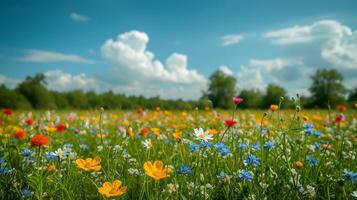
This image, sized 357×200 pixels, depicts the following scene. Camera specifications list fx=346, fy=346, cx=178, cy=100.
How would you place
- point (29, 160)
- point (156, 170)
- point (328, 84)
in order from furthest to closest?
point (328, 84)
point (29, 160)
point (156, 170)

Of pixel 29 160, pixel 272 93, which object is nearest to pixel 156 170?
pixel 29 160

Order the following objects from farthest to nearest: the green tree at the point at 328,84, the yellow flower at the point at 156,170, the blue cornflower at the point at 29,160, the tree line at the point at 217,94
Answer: the green tree at the point at 328,84 → the tree line at the point at 217,94 → the blue cornflower at the point at 29,160 → the yellow flower at the point at 156,170

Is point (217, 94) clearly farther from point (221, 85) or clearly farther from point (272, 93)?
point (272, 93)

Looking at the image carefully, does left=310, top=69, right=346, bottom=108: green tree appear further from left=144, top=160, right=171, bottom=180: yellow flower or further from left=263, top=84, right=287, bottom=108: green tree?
left=144, top=160, right=171, bottom=180: yellow flower

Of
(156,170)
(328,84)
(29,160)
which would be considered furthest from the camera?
(328,84)

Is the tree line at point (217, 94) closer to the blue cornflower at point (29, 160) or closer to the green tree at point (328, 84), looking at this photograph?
the green tree at point (328, 84)

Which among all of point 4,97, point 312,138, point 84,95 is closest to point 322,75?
point 84,95

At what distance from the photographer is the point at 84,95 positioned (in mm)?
65188

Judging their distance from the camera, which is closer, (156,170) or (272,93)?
(156,170)

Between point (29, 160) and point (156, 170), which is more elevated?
point (156, 170)

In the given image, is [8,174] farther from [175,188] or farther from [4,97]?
[4,97]

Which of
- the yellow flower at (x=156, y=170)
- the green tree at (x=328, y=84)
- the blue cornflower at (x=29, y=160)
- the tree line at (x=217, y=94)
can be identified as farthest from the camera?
the green tree at (x=328, y=84)

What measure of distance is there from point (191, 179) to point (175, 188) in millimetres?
469

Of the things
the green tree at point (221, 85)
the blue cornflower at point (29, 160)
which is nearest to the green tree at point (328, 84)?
the green tree at point (221, 85)
